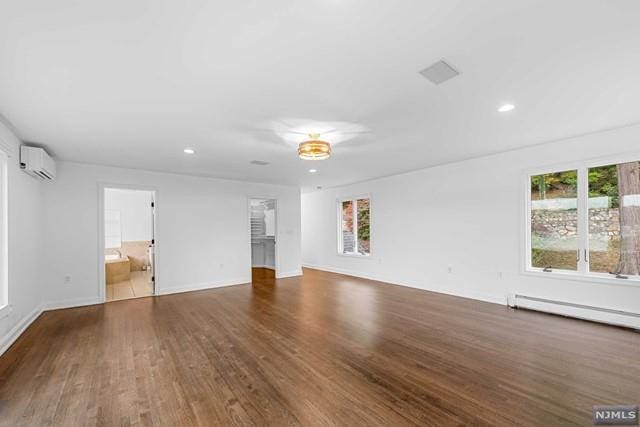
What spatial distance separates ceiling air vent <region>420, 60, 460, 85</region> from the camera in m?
2.21

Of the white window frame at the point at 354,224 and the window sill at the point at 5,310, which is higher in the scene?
the white window frame at the point at 354,224

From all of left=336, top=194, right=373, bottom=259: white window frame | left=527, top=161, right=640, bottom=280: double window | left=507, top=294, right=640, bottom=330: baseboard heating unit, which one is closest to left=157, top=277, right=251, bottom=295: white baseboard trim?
left=336, top=194, right=373, bottom=259: white window frame

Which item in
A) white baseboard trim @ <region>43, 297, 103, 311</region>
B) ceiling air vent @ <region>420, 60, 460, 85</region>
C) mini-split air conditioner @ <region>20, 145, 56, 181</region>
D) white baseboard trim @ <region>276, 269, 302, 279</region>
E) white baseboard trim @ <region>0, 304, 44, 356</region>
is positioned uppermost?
ceiling air vent @ <region>420, 60, 460, 85</region>

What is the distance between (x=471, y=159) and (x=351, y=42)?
4435 millimetres

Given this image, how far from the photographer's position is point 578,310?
4156mm

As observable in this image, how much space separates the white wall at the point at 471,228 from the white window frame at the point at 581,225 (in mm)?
63

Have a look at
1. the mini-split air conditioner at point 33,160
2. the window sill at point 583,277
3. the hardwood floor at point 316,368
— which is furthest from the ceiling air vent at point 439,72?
the mini-split air conditioner at point 33,160

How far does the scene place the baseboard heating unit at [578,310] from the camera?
3756 mm

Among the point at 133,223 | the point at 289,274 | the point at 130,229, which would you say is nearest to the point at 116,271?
the point at 130,229

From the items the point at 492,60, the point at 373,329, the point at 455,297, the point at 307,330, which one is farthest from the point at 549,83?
the point at 455,297

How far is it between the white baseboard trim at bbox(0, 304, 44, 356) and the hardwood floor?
0.26 ft

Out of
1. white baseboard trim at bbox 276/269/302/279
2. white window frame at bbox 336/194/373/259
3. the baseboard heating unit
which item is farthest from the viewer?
white baseboard trim at bbox 276/269/302/279

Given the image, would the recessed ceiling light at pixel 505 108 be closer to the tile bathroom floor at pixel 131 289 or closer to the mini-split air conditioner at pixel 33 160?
the mini-split air conditioner at pixel 33 160

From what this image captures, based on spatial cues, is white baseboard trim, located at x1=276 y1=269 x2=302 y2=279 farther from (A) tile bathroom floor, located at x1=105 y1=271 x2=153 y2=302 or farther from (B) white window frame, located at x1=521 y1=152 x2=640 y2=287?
(B) white window frame, located at x1=521 y1=152 x2=640 y2=287
